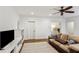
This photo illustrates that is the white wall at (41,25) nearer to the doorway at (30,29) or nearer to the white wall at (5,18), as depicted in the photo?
the doorway at (30,29)

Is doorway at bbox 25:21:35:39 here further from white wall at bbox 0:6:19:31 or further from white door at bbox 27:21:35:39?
white wall at bbox 0:6:19:31

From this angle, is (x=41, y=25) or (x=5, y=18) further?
(x=41, y=25)

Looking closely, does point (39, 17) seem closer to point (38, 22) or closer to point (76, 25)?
point (38, 22)

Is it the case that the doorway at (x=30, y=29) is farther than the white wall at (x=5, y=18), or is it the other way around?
the doorway at (x=30, y=29)

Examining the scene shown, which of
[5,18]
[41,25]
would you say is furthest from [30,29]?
[5,18]

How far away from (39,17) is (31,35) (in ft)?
6.03

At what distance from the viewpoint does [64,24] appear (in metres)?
9.67

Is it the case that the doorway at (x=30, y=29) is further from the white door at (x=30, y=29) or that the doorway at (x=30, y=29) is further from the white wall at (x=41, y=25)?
the white wall at (x=41, y=25)

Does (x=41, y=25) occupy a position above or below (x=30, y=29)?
above

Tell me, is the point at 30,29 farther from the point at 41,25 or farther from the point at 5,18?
the point at 5,18

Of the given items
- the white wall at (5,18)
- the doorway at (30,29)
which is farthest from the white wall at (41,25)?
the white wall at (5,18)

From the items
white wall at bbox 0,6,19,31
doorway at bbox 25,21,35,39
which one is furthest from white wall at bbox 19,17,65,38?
white wall at bbox 0,6,19,31

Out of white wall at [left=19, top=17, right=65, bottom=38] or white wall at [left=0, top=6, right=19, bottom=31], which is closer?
white wall at [left=0, top=6, right=19, bottom=31]
